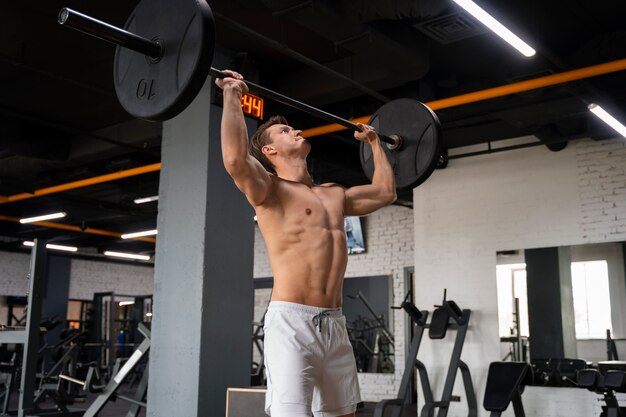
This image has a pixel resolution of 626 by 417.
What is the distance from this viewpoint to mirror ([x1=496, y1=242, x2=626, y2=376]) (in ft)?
20.8

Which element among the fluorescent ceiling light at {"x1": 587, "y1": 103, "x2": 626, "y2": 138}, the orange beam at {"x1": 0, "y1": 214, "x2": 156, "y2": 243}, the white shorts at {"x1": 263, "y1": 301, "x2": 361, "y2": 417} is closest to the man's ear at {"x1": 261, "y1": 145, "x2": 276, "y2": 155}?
the white shorts at {"x1": 263, "y1": 301, "x2": 361, "y2": 417}

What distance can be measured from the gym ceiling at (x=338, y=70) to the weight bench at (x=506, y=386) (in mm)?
2269

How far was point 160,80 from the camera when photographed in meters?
2.08

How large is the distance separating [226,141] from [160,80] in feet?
0.95

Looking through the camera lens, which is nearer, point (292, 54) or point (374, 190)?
point (374, 190)

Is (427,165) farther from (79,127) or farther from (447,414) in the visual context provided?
(79,127)

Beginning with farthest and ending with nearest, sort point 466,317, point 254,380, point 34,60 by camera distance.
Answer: point 254,380, point 466,317, point 34,60

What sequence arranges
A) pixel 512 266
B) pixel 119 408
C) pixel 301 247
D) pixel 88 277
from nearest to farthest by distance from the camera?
pixel 301 247 → pixel 512 266 → pixel 119 408 → pixel 88 277

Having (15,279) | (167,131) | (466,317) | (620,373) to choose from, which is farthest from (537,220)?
(15,279)

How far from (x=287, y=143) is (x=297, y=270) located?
1.61 ft

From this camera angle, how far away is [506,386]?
5.75 m

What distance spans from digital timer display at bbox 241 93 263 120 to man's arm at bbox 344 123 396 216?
2.40 meters

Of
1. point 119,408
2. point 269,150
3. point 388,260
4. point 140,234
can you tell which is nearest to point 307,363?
point 269,150

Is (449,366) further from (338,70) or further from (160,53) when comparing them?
(160,53)
